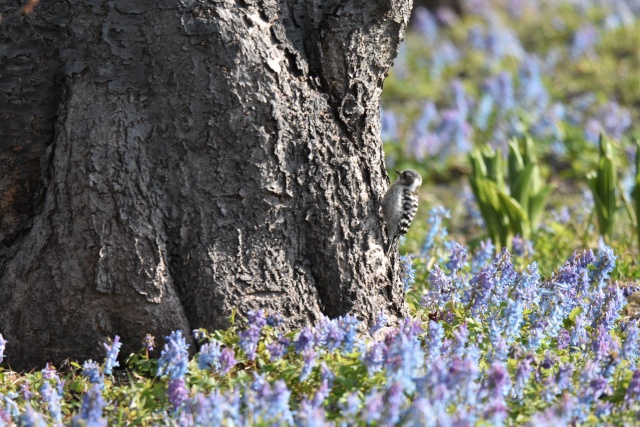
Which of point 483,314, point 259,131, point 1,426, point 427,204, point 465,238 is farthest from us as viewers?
point 427,204

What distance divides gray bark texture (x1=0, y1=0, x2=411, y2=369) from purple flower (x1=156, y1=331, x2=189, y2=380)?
40 centimetres

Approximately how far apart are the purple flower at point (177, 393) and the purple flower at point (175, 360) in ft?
0.09

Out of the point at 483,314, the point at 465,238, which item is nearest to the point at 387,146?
the point at 465,238

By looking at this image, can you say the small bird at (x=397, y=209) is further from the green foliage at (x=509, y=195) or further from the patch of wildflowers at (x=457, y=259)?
the green foliage at (x=509, y=195)

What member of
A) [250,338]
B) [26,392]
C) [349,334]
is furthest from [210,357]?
A: [26,392]

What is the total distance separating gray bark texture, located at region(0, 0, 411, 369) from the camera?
3.50 meters

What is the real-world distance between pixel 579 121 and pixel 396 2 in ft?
17.0

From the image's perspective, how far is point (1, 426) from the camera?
2.97 m

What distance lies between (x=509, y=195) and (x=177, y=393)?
320 centimetres

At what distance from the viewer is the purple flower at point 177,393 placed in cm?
301

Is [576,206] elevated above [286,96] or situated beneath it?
elevated above

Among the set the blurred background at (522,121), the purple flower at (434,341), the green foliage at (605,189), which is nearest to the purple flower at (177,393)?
the purple flower at (434,341)

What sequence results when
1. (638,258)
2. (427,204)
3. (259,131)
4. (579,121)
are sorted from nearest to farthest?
1. (259,131)
2. (638,258)
3. (427,204)
4. (579,121)

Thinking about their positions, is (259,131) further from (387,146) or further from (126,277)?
(387,146)
